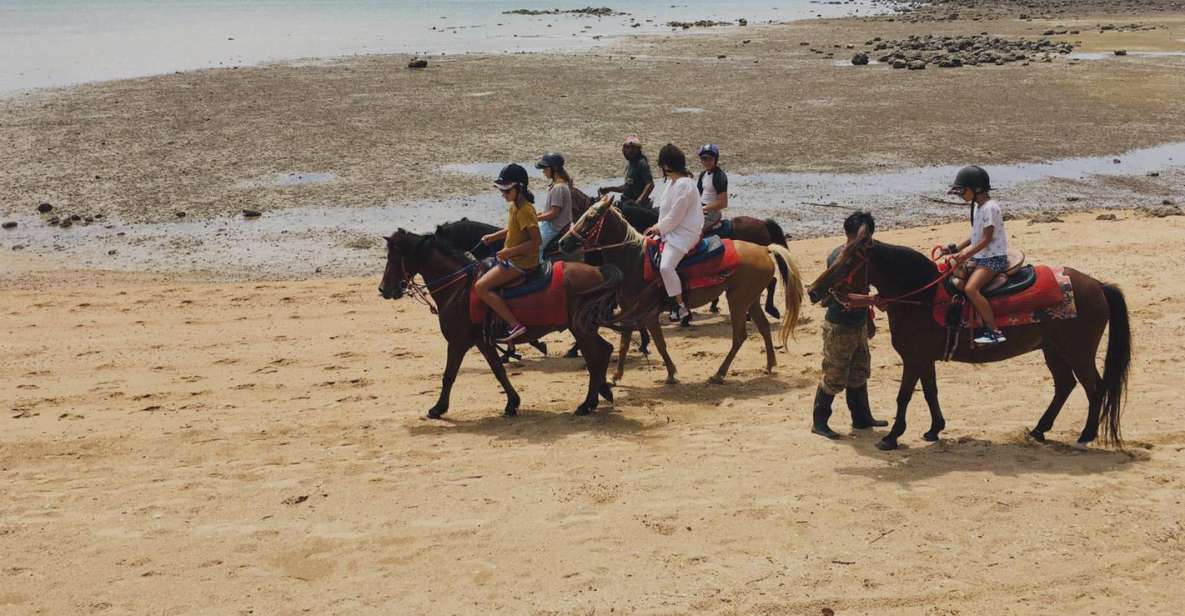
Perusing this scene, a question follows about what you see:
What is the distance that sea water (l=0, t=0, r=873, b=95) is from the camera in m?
48.6

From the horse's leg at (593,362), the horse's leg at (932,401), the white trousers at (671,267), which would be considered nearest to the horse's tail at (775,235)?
the white trousers at (671,267)

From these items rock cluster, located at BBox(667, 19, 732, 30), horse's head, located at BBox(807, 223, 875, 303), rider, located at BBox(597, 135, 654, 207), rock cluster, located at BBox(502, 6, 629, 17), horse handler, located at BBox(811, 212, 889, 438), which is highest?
rock cluster, located at BBox(502, 6, 629, 17)

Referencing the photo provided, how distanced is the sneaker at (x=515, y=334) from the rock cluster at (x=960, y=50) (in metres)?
37.3

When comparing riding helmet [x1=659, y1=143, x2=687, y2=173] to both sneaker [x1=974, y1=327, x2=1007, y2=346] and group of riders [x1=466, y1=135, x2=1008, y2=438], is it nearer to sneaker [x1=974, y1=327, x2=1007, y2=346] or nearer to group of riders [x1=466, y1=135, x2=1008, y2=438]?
group of riders [x1=466, y1=135, x2=1008, y2=438]

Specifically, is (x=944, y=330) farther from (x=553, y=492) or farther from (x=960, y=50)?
(x=960, y=50)

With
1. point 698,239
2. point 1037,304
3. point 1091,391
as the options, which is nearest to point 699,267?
point 698,239

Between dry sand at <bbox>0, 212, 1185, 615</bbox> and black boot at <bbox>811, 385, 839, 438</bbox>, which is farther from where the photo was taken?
black boot at <bbox>811, 385, 839, 438</bbox>

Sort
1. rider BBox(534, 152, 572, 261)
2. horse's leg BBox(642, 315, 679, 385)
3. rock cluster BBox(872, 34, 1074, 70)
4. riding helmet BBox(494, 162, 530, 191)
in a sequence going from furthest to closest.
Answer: rock cluster BBox(872, 34, 1074, 70) → rider BBox(534, 152, 572, 261) → horse's leg BBox(642, 315, 679, 385) → riding helmet BBox(494, 162, 530, 191)

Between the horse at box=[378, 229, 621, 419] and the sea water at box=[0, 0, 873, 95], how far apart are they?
105ft

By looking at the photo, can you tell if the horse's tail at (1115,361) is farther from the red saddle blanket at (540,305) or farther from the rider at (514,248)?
the rider at (514,248)

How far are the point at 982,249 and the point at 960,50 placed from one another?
45598mm

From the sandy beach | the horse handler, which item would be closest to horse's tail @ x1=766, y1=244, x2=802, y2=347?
the sandy beach

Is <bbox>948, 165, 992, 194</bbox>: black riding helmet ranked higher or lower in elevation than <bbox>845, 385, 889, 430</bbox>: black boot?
higher

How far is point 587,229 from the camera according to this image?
11.3 m
